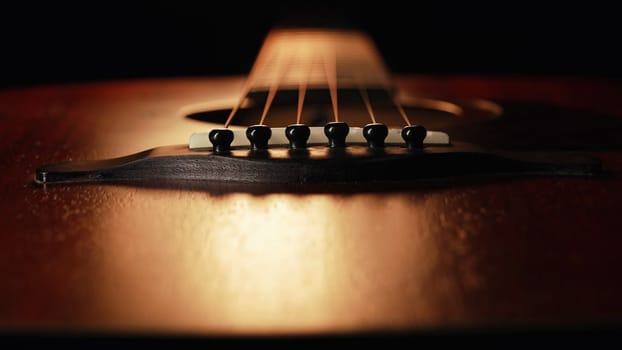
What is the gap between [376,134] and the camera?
586 millimetres

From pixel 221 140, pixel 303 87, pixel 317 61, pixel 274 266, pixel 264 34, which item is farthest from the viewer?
pixel 264 34

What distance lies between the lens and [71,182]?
582 mm

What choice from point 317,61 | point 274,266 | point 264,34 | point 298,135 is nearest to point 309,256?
point 274,266

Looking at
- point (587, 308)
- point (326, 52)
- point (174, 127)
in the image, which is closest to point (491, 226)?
point (587, 308)

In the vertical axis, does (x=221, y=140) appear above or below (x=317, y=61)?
below

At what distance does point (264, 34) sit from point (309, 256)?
1.90 m

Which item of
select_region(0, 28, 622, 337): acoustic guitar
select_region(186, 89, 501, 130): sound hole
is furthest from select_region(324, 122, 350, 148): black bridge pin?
select_region(186, 89, 501, 130): sound hole

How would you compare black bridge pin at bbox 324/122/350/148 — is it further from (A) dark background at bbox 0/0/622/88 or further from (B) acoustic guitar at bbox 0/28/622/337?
(A) dark background at bbox 0/0/622/88

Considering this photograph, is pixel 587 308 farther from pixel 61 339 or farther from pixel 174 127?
pixel 174 127

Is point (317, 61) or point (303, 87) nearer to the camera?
point (303, 87)

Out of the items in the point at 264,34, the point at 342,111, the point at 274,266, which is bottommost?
the point at 274,266

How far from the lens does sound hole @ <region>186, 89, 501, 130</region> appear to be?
1.03 metres

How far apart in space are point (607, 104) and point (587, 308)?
2.69 feet

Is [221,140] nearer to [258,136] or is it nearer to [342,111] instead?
[258,136]
